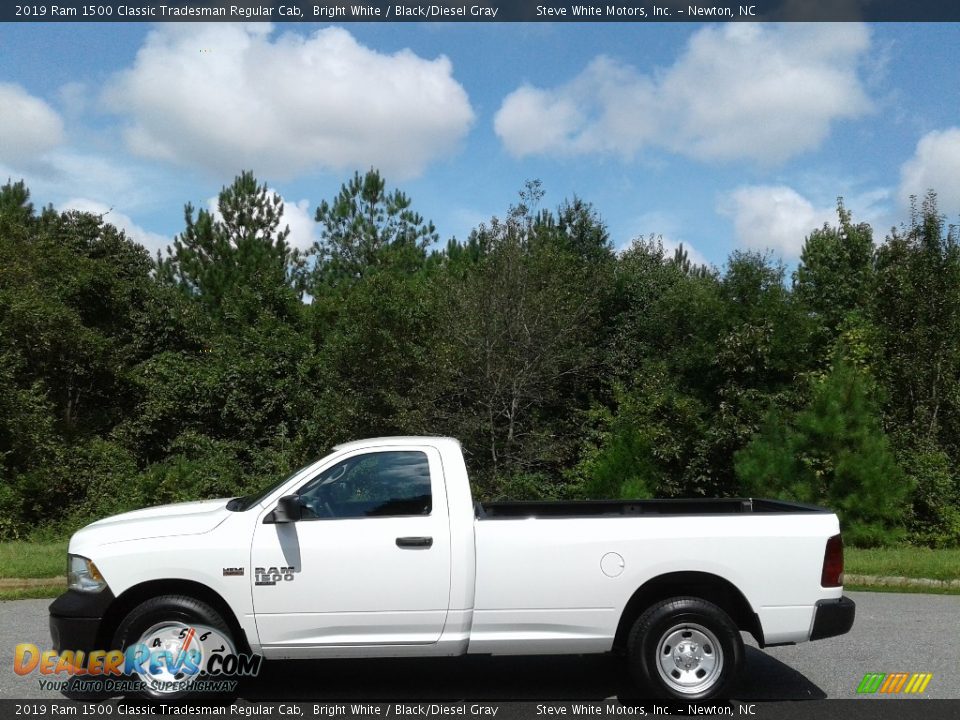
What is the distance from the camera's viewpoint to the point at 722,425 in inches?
851

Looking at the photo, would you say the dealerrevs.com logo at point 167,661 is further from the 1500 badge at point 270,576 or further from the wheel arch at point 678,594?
the wheel arch at point 678,594

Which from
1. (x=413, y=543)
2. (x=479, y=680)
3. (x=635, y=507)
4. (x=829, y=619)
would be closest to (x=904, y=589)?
(x=635, y=507)

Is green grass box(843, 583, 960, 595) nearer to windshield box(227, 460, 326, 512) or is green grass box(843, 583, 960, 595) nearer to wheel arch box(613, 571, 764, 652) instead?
wheel arch box(613, 571, 764, 652)

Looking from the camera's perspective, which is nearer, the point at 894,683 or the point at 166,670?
the point at 166,670

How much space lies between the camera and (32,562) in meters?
11.9

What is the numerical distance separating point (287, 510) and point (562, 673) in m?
2.70

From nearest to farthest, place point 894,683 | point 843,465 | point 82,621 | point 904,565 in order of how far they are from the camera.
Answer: point 82,621 < point 894,683 < point 904,565 < point 843,465

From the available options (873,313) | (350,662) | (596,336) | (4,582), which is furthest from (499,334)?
(350,662)

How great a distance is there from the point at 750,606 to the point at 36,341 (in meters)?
23.5

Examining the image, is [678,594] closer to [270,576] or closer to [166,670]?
[270,576]

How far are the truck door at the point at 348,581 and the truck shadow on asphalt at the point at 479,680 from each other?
629 mm

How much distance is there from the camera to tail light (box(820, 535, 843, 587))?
20.7 feet

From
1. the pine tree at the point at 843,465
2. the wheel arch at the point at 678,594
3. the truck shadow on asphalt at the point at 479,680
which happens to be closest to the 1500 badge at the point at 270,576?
the truck shadow on asphalt at the point at 479,680

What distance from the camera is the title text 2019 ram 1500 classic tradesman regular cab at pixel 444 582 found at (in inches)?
240
